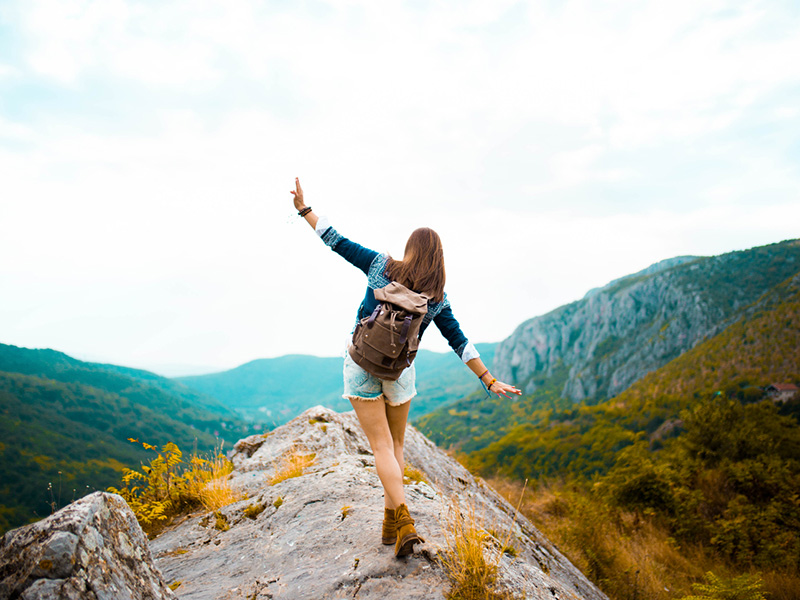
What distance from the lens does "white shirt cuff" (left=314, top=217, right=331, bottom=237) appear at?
12.4 ft

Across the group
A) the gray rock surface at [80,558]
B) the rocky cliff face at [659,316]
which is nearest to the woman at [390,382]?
the gray rock surface at [80,558]

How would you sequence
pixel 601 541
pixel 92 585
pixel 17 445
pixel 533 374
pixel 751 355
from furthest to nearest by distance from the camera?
1. pixel 533 374
2. pixel 17 445
3. pixel 751 355
4. pixel 601 541
5. pixel 92 585

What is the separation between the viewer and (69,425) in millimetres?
112938

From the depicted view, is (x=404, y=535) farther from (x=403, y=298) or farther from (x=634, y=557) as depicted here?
(x=634, y=557)

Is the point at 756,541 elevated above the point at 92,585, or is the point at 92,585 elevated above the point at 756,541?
the point at 92,585

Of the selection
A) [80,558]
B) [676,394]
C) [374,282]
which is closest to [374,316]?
[374,282]

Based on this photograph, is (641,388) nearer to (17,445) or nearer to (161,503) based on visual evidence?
(161,503)

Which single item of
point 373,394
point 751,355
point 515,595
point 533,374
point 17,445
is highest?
point 373,394

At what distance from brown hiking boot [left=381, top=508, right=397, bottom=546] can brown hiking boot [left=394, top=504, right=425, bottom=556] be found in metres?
0.13

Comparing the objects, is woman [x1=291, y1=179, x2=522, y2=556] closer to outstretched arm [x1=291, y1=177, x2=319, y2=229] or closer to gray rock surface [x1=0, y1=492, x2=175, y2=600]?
outstretched arm [x1=291, y1=177, x2=319, y2=229]

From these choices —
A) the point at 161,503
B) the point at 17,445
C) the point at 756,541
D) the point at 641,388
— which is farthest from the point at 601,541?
the point at 17,445

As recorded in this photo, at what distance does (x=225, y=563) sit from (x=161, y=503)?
2.82 metres

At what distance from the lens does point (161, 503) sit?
6227 mm

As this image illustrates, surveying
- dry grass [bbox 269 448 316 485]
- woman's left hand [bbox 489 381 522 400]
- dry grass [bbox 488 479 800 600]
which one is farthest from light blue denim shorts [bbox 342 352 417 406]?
dry grass [bbox 488 479 800 600]
